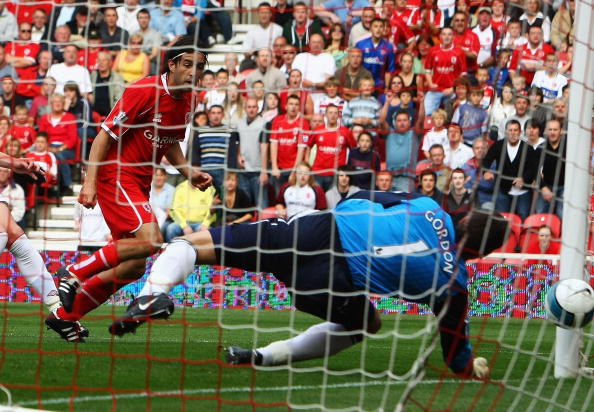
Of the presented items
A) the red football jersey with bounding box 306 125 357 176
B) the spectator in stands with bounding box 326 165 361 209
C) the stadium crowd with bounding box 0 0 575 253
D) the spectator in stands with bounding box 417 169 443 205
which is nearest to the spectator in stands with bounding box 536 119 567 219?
the stadium crowd with bounding box 0 0 575 253

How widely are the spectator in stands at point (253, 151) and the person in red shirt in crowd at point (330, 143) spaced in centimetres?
59

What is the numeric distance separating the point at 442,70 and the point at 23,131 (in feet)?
19.0

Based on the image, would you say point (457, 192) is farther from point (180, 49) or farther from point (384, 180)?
point (180, 49)

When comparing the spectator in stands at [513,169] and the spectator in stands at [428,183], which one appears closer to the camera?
the spectator in stands at [513,169]

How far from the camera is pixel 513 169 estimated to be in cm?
919

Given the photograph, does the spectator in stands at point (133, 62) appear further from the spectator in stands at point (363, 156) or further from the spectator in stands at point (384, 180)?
the spectator in stands at point (384, 180)

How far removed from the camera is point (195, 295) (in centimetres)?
1341

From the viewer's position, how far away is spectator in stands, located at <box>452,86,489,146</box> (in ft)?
33.4

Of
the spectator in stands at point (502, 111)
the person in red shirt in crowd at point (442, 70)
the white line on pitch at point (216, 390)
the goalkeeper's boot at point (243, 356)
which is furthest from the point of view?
the person in red shirt in crowd at point (442, 70)

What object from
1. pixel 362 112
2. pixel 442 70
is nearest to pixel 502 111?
pixel 442 70

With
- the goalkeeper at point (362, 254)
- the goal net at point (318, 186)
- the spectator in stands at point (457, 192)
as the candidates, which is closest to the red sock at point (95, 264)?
the goal net at point (318, 186)

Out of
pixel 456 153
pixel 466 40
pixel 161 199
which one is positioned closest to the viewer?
pixel 456 153

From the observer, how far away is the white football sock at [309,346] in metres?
7.18

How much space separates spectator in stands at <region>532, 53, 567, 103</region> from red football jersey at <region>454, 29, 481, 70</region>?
1.64 metres
